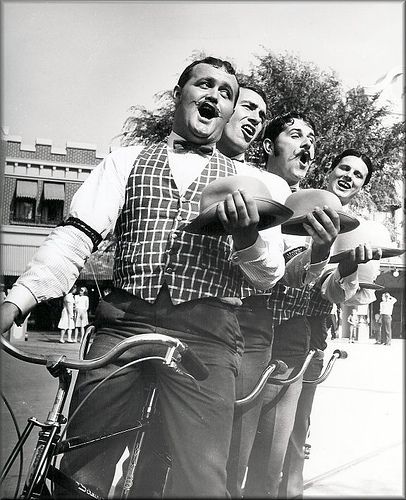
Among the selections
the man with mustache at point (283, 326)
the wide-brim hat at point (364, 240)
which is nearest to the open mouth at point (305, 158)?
the man with mustache at point (283, 326)

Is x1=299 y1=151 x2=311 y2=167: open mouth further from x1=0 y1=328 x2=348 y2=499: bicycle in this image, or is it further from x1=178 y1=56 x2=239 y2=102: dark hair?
x1=0 y1=328 x2=348 y2=499: bicycle

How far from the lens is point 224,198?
1182 mm

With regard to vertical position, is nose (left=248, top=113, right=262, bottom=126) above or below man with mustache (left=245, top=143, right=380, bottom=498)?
above

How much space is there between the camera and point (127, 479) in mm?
1218

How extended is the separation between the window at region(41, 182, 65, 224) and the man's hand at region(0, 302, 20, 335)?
1.00 ft

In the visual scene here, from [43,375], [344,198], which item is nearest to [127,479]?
[43,375]

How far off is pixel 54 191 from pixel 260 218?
0.52m

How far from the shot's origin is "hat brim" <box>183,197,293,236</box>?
118cm

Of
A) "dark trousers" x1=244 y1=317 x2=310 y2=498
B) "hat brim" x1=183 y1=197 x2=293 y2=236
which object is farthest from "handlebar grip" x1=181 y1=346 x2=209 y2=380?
"dark trousers" x1=244 y1=317 x2=310 y2=498

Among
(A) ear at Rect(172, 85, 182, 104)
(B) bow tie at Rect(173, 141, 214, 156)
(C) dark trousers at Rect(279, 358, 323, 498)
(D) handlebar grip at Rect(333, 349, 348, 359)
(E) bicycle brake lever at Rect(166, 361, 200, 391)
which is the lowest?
(C) dark trousers at Rect(279, 358, 323, 498)

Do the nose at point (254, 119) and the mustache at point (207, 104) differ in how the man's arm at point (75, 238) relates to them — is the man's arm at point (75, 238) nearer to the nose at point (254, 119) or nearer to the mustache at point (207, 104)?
the mustache at point (207, 104)

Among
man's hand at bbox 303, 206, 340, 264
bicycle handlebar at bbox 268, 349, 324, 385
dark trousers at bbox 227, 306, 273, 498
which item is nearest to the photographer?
man's hand at bbox 303, 206, 340, 264

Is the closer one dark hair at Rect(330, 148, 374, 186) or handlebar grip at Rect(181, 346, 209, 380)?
handlebar grip at Rect(181, 346, 209, 380)

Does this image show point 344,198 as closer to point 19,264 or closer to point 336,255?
point 336,255
